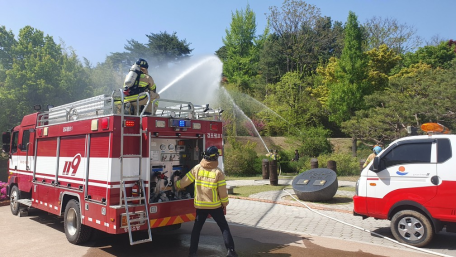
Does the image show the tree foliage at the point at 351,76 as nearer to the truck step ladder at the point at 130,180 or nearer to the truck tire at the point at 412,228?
the truck tire at the point at 412,228

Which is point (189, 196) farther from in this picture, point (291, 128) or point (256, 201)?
point (291, 128)

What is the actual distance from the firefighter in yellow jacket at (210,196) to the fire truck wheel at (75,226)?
7.79ft

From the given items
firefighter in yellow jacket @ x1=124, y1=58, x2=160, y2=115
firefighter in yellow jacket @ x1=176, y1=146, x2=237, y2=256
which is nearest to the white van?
firefighter in yellow jacket @ x1=176, y1=146, x2=237, y2=256

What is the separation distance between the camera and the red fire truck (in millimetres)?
5836

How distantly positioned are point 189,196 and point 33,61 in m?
32.7

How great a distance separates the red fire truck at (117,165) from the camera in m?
5.84

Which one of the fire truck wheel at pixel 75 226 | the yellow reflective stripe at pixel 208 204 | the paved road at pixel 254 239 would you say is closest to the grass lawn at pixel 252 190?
the paved road at pixel 254 239

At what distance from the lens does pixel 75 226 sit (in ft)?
22.6

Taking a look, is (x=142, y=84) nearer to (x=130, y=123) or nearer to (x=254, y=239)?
(x=130, y=123)

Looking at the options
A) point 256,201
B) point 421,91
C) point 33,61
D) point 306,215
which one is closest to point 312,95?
point 421,91

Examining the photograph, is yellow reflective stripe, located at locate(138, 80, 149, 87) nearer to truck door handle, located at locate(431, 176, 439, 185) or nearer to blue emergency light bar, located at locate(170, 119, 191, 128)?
blue emergency light bar, located at locate(170, 119, 191, 128)

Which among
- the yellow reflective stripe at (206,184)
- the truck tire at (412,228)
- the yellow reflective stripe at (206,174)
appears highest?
the yellow reflective stripe at (206,174)

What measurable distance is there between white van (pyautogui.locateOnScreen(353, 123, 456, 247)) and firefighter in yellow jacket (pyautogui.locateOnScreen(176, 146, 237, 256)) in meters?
3.26

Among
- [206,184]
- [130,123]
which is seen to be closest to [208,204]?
[206,184]
